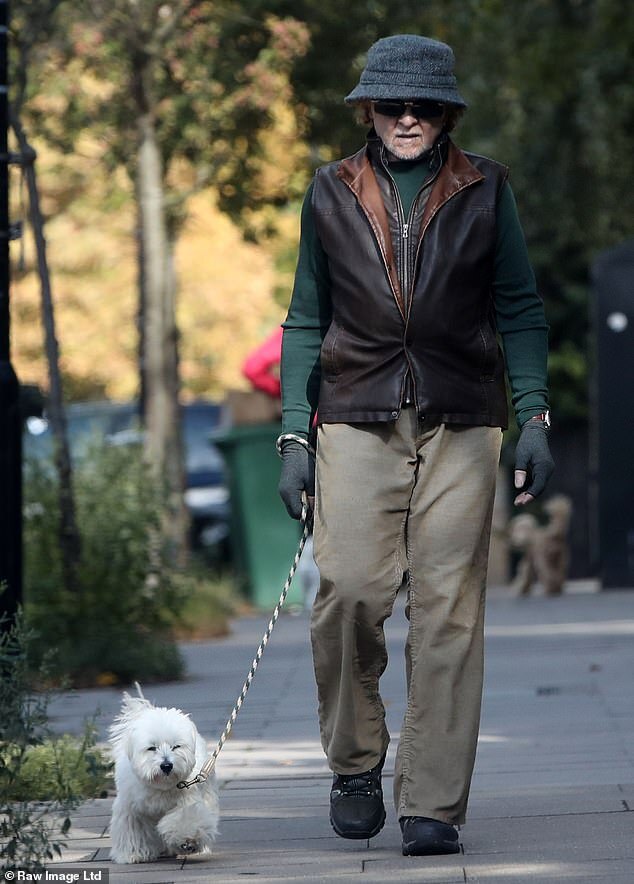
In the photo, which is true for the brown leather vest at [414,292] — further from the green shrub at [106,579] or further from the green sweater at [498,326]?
the green shrub at [106,579]

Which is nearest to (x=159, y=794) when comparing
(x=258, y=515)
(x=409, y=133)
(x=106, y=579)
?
(x=409, y=133)

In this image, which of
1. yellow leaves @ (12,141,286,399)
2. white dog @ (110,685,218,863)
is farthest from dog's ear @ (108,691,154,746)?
yellow leaves @ (12,141,286,399)

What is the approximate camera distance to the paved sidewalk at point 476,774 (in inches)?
183

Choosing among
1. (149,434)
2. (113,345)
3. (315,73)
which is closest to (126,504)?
(149,434)

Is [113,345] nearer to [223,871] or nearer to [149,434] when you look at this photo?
[149,434]

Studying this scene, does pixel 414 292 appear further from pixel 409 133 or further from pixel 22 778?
pixel 22 778

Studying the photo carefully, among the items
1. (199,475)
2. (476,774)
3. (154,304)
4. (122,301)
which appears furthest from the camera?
(122,301)

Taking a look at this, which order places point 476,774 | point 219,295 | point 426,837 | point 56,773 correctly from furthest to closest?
point 219,295, point 476,774, point 56,773, point 426,837

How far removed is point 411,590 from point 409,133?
114 cm

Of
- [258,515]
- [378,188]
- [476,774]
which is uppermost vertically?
[378,188]

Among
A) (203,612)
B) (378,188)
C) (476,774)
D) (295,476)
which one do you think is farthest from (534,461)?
(203,612)

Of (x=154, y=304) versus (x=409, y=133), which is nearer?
(x=409, y=133)

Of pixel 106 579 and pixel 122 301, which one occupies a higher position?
pixel 106 579

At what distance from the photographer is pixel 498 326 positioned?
199 inches
